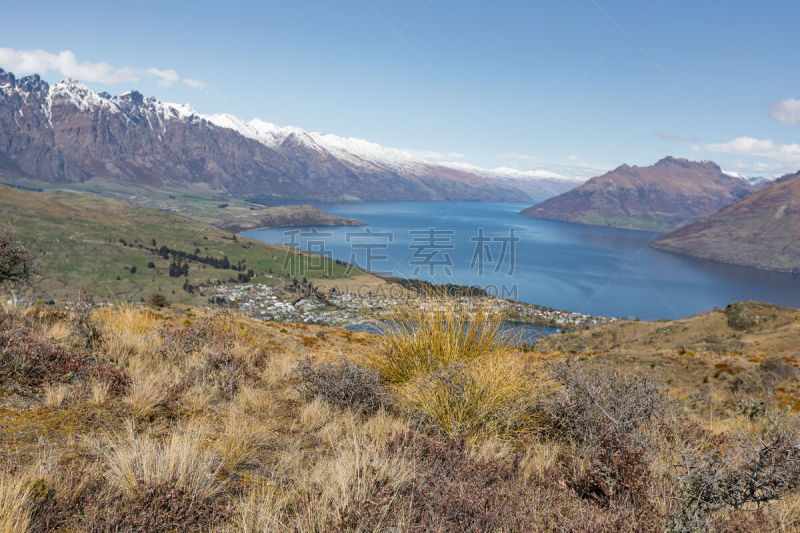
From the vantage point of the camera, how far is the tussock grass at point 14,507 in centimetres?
178

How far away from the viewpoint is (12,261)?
959 centimetres

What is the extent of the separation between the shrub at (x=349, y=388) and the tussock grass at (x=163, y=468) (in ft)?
6.40

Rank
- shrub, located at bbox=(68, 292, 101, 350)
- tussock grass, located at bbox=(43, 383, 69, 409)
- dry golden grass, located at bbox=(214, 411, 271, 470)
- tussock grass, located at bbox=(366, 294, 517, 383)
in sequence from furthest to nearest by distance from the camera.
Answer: tussock grass, located at bbox=(366, 294, 517, 383)
shrub, located at bbox=(68, 292, 101, 350)
tussock grass, located at bbox=(43, 383, 69, 409)
dry golden grass, located at bbox=(214, 411, 271, 470)

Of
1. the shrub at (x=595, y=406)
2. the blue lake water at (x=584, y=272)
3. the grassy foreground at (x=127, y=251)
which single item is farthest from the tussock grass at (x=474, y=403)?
the grassy foreground at (x=127, y=251)

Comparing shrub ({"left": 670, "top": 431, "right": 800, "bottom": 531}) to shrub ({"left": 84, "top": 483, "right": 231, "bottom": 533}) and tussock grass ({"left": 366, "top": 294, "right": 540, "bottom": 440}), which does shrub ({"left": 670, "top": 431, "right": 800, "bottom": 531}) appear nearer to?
tussock grass ({"left": 366, "top": 294, "right": 540, "bottom": 440})

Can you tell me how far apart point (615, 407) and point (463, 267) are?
271 feet

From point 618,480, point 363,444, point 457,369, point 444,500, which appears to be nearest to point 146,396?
point 363,444

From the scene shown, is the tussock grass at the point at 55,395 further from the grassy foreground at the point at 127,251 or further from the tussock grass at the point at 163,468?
the grassy foreground at the point at 127,251

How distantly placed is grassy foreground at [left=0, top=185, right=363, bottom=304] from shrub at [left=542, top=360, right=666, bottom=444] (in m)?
92.7

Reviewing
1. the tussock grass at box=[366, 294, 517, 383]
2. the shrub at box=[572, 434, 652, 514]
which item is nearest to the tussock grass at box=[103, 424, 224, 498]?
the shrub at box=[572, 434, 652, 514]

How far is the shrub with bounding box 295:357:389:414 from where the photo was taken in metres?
4.55

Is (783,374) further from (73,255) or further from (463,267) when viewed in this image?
(73,255)

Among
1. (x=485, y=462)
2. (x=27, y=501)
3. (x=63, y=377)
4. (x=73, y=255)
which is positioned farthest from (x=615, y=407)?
(x=73, y=255)

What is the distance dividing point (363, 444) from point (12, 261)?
11.2 metres
